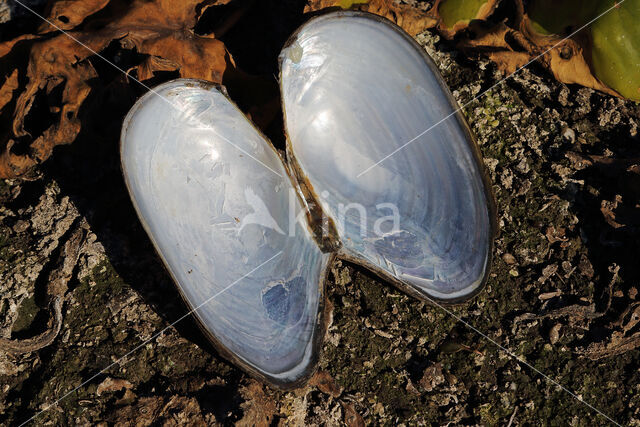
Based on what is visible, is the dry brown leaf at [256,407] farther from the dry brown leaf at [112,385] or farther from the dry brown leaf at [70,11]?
the dry brown leaf at [70,11]

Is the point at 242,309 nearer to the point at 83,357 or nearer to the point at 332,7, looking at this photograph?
the point at 83,357

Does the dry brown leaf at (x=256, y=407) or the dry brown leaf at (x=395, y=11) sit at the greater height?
the dry brown leaf at (x=395, y=11)

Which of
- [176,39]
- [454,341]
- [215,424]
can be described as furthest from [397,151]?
[215,424]

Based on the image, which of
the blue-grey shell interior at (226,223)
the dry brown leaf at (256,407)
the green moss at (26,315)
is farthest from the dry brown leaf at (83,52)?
the dry brown leaf at (256,407)

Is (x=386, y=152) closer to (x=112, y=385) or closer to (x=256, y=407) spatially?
(x=256, y=407)

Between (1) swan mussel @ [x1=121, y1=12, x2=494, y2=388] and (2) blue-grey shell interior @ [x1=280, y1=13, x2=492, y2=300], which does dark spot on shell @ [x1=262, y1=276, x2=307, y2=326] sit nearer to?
(1) swan mussel @ [x1=121, y1=12, x2=494, y2=388]

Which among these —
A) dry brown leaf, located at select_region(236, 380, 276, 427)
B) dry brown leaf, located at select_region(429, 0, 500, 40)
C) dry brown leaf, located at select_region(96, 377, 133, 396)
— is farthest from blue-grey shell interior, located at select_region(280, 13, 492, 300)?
dry brown leaf, located at select_region(96, 377, 133, 396)

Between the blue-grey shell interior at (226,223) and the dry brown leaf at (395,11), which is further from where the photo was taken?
the dry brown leaf at (395,11)
